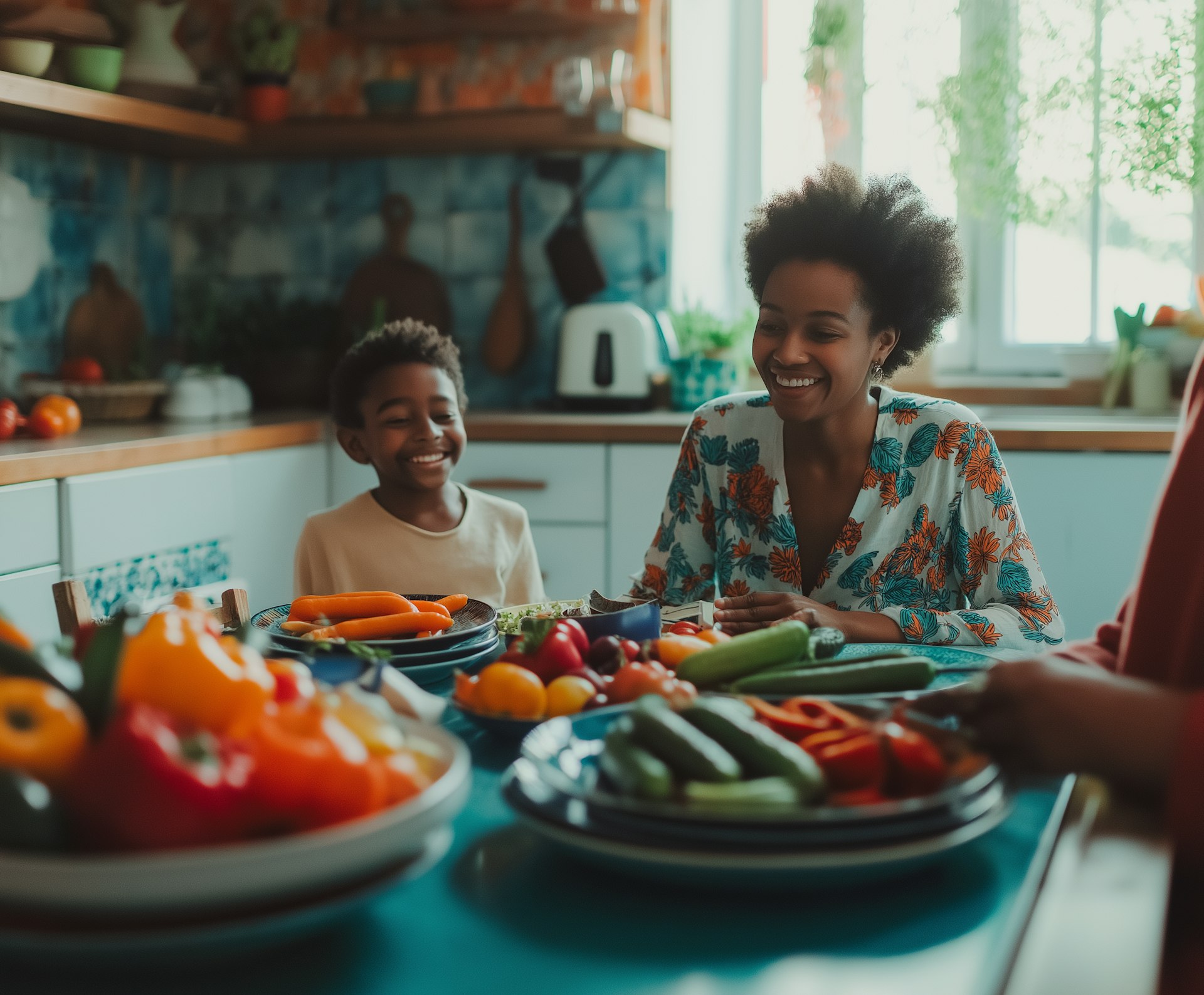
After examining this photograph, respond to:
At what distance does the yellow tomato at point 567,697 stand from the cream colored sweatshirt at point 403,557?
3.24 feet

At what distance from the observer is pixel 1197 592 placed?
932 millimetres

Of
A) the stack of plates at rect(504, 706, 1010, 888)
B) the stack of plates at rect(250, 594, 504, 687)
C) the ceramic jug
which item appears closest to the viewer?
the stack of plates at rect(504, 706, 1010, 888)

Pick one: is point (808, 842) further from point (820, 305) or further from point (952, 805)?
point (820, 305)

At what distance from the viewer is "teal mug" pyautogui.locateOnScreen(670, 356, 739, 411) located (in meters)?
3.38

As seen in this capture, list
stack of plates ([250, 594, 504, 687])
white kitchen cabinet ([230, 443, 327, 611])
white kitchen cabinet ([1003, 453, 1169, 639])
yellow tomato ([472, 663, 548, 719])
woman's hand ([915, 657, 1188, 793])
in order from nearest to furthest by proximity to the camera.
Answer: woman's hand ([915, 657, 1188, 793]), yellow tomato ([472, 663, 548, 719]), stack of plates ([250, 594, 504, 687]), white kitchen cabinet ([1003, 453, 1169, 639]), white kitchen cabinet ([230, 443, 327, 611])

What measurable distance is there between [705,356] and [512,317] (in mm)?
620

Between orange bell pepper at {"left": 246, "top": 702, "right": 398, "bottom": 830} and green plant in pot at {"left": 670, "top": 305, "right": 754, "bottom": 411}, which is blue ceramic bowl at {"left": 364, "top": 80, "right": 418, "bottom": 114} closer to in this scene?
green plant in pot at {"left": 670, "top": 305, "right": 754, "bottom": 411}

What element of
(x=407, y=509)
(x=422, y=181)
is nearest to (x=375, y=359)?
(x=407, y=509)

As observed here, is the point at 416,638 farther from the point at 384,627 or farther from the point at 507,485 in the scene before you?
the point at 507,485

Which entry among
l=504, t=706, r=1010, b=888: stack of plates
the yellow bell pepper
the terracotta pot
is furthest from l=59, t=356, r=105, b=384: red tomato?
l=504, t=706, r=1010, b=888: stack of plates

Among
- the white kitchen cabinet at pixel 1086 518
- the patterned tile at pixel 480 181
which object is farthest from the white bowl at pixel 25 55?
the white kitchen cabinet at pixel 1086 518

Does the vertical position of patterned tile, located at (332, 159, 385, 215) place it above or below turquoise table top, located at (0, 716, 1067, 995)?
above

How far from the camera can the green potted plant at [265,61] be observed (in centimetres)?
360

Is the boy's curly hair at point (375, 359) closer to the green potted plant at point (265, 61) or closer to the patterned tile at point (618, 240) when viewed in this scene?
the patterned tile at point (618, 240)
